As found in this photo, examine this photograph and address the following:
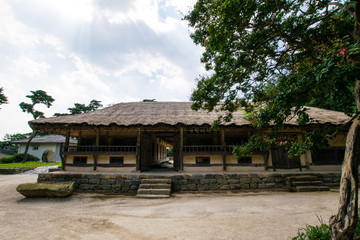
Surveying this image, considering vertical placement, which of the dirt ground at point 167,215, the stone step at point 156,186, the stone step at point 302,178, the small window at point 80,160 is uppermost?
the small window at point 80,160

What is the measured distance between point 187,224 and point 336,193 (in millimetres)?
7319

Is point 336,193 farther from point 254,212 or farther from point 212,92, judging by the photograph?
point 212,92

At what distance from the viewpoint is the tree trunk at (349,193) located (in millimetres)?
2758

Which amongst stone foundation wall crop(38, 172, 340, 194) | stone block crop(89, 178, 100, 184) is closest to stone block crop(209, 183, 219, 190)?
stone foundation wall crop(38, 172, 340, 194)

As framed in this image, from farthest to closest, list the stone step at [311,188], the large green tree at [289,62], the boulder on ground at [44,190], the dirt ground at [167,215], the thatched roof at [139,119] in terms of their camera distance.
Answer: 1. the thatched roof at [139,119]
2. the stone step at [311,188]
3. the boulder on ground at [44,190]
4. the dirt ground at [167,215]
5. the large green tree at [289,62]

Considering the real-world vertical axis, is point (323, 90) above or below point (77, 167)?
Answer: above

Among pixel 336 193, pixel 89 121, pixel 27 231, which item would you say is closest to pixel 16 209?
pixel 27 231

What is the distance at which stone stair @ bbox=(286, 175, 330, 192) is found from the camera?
8109 mm

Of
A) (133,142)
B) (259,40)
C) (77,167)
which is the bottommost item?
(77,167)

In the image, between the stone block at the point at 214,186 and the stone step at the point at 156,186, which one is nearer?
the stone step at the point at 156,186

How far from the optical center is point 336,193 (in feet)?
25.1

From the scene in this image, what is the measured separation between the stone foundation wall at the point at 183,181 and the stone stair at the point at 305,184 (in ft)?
1.04

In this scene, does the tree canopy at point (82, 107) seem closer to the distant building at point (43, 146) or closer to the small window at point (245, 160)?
the distant building at point (43, 146)

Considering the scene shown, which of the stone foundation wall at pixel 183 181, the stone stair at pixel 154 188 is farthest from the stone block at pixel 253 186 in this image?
the stone stair at pixel 154 188
